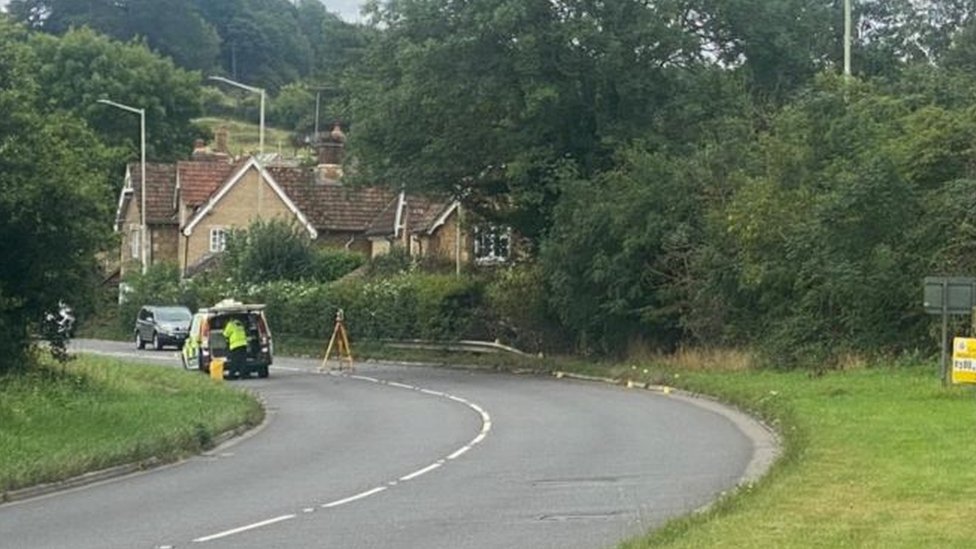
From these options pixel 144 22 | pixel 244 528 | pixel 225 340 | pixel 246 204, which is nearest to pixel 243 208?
pixel 246 204

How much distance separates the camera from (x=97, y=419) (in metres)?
26.7

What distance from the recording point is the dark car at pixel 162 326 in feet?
212

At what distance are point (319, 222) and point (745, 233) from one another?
148ft

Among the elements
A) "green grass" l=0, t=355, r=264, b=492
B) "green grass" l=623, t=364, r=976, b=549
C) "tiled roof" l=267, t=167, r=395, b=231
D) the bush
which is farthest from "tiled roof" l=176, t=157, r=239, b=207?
"green grass" l=623, t=364, r=976, b=549

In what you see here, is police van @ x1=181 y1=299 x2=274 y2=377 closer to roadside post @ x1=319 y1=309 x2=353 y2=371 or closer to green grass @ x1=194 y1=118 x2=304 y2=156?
roadside post @ x1=319 y1=309 x2=353 y2=371

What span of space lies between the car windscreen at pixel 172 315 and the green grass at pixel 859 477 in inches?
1506

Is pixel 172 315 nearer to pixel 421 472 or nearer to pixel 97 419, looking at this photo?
pixel 97 419

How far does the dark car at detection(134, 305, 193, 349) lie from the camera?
64688 millimetres

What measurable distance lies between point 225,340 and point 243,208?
3600 cm

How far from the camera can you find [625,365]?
42.9m

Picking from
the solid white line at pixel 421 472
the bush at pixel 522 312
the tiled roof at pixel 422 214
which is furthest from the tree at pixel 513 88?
the solid white line at pixel 421 472

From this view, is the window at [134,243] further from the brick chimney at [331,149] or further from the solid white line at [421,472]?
the solid white line at [421,472]

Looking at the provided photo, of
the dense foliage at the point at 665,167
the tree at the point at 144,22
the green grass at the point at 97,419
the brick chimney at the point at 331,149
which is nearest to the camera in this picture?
the green grass at the point at 97,419

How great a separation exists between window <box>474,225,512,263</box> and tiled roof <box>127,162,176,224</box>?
30660mm
